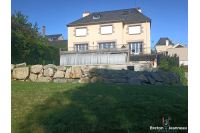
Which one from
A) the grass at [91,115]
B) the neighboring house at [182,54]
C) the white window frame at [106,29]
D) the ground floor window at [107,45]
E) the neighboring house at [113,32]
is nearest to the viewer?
the grass at [91,115]

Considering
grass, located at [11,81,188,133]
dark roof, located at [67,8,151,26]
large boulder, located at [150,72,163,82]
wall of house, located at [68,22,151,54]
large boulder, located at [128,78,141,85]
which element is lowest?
grass, located at [11,81,188,133]

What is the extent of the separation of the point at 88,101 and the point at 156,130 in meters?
2.04

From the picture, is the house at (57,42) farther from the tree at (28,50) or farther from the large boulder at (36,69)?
the large boulder at (36,69)

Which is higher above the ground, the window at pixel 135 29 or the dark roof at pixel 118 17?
the dark roof at pixel 118 17

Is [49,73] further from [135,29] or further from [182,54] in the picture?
[135,29]

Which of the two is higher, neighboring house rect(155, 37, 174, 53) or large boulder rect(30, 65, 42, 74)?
neighboring house rect(155, 37, 174, 53)

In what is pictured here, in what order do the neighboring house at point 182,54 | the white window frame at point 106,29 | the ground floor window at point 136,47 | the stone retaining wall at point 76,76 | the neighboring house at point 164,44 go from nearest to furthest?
1. the stone retaining wall at point 76,76
2. the neighboring house at point 182,54
3. the ground floor window at point 136,47
4. the white window frame at point 106,29
5. the neighboring house at point 164,44

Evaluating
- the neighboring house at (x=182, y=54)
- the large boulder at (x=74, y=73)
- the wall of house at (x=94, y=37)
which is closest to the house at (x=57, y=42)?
the wall of house at (x=94, y=37)

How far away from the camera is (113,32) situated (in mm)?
25078

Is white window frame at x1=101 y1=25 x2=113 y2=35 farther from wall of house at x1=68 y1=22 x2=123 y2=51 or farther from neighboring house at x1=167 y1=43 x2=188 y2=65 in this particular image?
neighboring house at x1=167 y1=43 x2=188 y2=65

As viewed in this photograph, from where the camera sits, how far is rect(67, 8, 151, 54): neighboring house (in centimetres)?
2444

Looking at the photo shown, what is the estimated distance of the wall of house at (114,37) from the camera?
24.3 meters

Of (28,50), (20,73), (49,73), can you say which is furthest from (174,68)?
(28,50)

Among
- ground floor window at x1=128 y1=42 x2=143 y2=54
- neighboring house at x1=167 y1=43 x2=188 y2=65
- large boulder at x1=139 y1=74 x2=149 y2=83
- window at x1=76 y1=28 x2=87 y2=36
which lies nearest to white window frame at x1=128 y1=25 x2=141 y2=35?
ground floor window at x1=128 y1=42 x2=143 y2=54
